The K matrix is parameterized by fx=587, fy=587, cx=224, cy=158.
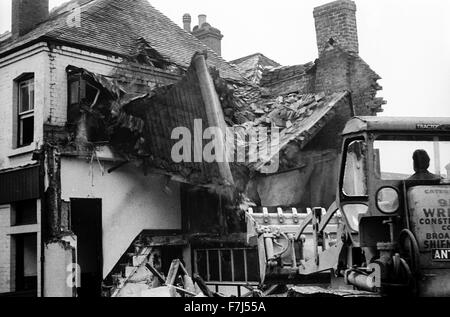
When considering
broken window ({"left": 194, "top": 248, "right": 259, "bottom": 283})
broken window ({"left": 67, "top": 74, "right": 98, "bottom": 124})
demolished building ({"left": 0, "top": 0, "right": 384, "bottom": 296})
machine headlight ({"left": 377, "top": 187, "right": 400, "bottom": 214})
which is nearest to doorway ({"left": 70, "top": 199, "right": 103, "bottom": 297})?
demolished building ({"left": 0, "top": 0, "right": 384, "bottom": 296})

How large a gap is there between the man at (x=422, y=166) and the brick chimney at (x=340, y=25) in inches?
311

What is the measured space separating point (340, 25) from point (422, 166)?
8.29 meters

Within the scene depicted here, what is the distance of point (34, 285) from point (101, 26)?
513 centimetres

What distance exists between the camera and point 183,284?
9.64 metres

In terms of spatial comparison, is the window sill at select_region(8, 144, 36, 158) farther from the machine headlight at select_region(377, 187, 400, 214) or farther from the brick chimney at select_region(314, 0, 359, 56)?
the brick chimney at select_region(314, 0, 359, 56)

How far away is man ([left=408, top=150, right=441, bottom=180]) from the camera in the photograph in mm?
5293

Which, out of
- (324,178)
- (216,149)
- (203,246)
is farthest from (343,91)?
(203,246)

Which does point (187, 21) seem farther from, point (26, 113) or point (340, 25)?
point (26, 113)

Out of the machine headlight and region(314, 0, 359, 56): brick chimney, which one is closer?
the machine headlight

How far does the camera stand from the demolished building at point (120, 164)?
988 cm

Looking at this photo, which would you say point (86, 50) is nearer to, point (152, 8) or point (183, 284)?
point (152, 8)

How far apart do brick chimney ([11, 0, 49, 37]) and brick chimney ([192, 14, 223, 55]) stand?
219 inches

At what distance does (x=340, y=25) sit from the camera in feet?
42.8

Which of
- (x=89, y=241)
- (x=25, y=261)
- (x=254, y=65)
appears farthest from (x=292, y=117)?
(x=25, y=261)
